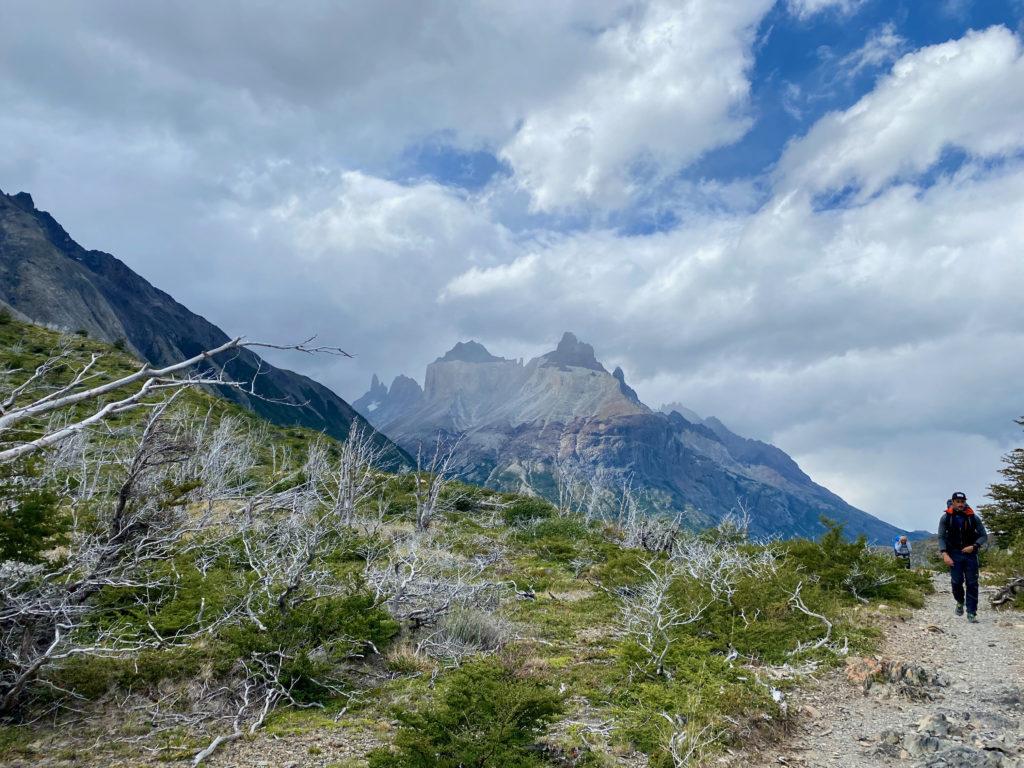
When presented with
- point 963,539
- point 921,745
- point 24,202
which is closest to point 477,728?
point 921,745

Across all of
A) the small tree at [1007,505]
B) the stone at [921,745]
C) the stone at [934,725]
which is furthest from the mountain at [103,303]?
the stone at [921,745]

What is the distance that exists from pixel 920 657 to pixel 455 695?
741cm

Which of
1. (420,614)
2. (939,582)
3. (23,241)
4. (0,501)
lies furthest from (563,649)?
(23,241)

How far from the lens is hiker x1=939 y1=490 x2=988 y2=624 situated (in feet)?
31.4

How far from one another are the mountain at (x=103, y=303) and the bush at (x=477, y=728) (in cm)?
8046

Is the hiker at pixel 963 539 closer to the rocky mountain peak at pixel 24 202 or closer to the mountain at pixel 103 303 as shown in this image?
the mountain at pixel 103 303

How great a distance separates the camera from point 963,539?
31.8 feet

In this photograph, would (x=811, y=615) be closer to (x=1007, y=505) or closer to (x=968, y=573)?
(x=968, y=573)

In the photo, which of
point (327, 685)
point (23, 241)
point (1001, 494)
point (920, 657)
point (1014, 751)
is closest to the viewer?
point (1014, 751)

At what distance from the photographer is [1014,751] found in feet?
15.2

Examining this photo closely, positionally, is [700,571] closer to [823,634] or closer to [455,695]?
[823,634]

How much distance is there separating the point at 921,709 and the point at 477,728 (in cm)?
499

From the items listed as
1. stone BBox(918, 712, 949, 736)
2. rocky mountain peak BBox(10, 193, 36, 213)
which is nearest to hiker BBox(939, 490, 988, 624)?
stone BBox(918, 712, 949, 736)

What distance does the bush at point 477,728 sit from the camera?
419cm
